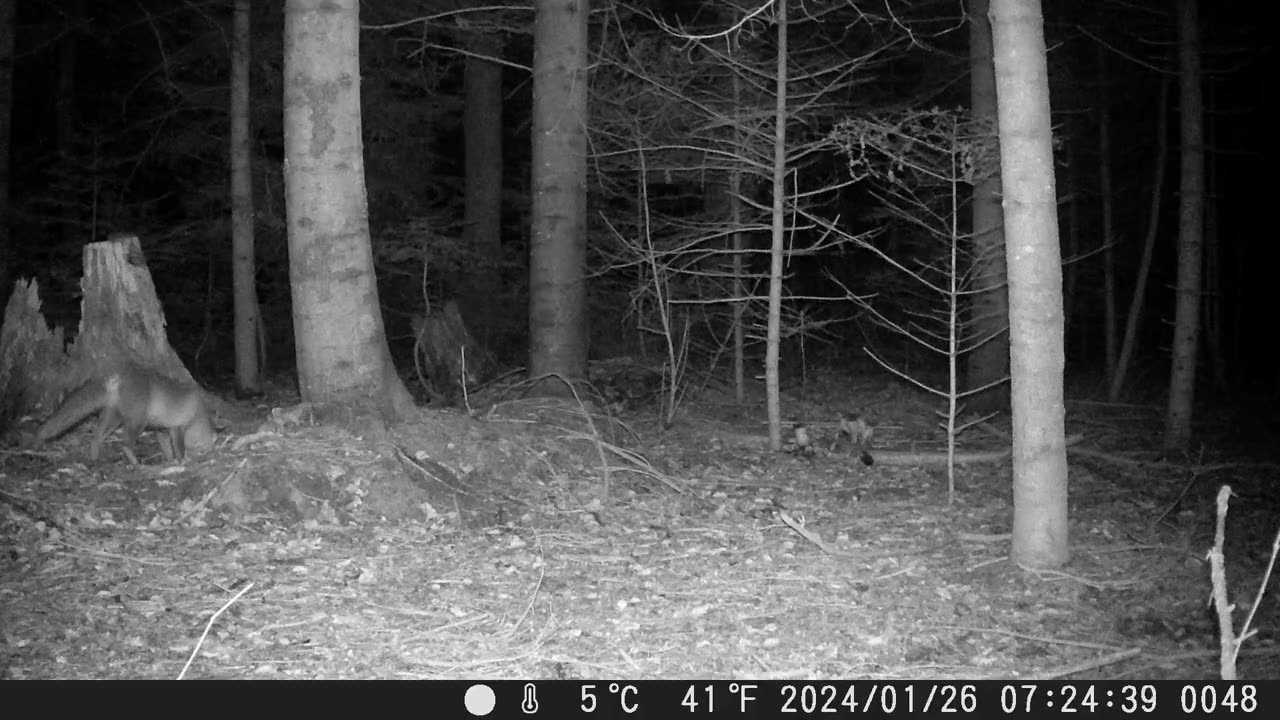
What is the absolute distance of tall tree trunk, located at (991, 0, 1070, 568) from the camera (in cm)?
691

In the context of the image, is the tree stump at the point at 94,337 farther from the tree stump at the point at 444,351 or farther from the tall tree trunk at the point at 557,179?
the tree stump at the point at 444,351

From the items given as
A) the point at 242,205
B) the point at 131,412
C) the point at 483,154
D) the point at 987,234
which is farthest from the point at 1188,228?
the point at 483,154

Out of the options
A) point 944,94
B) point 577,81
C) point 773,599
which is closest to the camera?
point 773,599

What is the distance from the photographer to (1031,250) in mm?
6953

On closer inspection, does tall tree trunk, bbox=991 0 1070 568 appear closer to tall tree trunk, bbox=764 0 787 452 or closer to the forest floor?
the forest floor

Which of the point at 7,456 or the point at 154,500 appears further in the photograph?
the point at 7,456

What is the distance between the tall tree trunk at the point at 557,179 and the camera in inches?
463

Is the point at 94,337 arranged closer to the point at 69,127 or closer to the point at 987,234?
the point at 987,234

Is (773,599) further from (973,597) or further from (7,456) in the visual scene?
(7,456)

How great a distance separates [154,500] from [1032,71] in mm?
6542

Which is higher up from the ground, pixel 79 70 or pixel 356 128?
pixel 79 70

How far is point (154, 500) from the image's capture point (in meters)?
7.83

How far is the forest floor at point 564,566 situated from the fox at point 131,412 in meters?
0.20

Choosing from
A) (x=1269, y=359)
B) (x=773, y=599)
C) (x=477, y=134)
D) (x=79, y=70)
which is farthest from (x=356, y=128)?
(x=1269, y=359)
